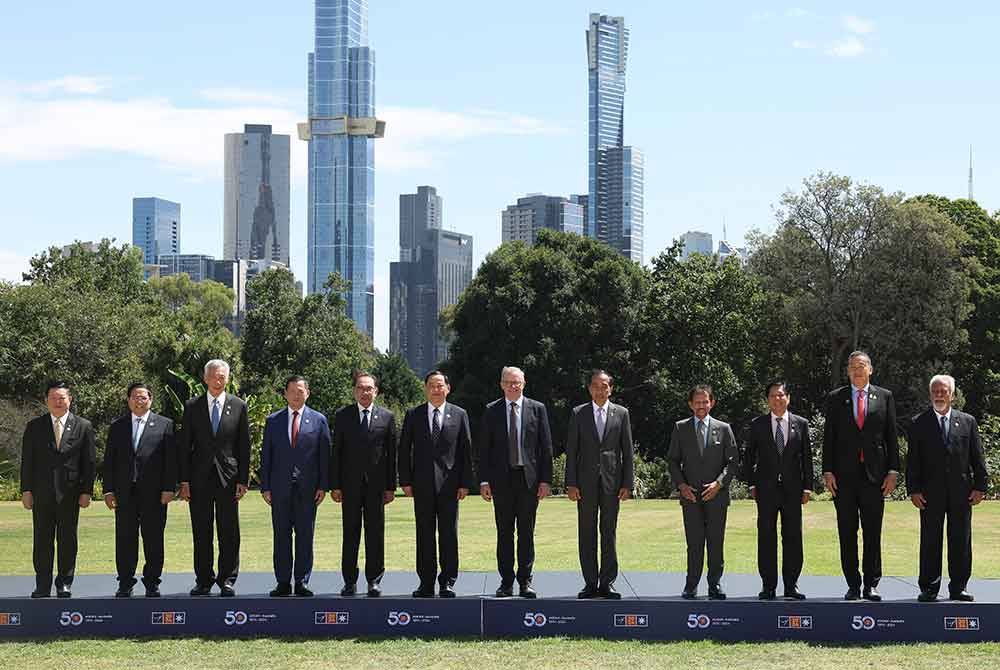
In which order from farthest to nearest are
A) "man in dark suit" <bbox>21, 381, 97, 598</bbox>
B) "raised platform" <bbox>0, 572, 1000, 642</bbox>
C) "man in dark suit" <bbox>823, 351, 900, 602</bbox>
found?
"man in dark suit" <bbox>21, 381, 97, 598</bbox> → "man in dark suit" <bbox>823, 351, 900, 602</bbox> → "raised platform" <bbox>0, 572, 1000, 642</bbox>

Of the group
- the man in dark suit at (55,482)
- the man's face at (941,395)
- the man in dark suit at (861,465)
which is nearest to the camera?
the man's face at (941,395)

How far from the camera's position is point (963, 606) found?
9039 mm

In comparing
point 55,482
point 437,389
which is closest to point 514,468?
point 437,389

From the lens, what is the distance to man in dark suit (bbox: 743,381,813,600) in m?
9.49

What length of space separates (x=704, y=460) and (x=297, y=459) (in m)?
3.42

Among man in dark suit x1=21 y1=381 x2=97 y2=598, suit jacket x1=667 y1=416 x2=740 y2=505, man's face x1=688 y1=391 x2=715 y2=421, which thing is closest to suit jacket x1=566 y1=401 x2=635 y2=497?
suit jacket x1=667 y1=416 x2=740 y2=505

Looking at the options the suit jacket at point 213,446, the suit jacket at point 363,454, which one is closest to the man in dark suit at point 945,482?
the suit jacket at point 363,454

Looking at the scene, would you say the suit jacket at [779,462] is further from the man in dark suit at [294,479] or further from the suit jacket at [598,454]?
the man in dark suit at [294,479]

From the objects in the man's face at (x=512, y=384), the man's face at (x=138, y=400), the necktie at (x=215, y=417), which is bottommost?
the necktie at (x=215, y=417)

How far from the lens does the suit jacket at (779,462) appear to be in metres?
9.59

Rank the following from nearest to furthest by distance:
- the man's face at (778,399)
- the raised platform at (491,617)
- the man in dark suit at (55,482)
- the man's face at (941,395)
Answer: the raised platform at (491,617) → the man's face at (941,395) → the man's face at (778,399) → the man in dark suit at (55,482)

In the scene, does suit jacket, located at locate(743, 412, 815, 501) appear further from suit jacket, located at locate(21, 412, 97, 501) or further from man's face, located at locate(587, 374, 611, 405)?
suit jacket, located at locate(21, 412, 97, 501)

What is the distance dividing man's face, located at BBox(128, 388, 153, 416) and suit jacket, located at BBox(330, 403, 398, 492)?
5.48 feet

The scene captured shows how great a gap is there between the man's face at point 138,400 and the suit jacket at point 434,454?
224 cm
